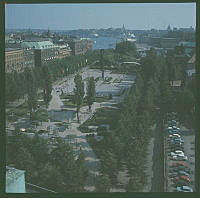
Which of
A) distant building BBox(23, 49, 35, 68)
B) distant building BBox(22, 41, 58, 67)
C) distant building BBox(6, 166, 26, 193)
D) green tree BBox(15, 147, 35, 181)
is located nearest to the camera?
distant building BBox(6, 166, 26, 193)

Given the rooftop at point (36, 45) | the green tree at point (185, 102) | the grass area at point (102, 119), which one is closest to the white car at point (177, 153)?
the green tree at point (185, 102)

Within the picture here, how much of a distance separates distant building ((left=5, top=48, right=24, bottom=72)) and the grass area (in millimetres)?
4431

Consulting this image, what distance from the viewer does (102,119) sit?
5652 millimetres

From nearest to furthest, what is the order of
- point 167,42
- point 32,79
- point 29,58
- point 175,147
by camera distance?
1. point 175,147
2. point 32,79
3. point 29,58
4. point 167,42

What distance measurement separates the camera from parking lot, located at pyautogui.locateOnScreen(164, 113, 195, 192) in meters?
3.18

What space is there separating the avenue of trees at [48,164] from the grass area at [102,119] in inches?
68.3

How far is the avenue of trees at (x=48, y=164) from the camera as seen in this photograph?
263 cm

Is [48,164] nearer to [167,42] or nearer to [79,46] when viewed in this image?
[79,46]

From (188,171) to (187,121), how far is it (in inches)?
65.9

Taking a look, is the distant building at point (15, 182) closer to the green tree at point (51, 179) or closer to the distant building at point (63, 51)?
the green tree at point (51, 179)

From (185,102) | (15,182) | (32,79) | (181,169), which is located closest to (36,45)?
(32,79)

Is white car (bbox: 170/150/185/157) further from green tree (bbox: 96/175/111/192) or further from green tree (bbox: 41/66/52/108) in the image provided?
green tree (bbox: 41/66/52/108)

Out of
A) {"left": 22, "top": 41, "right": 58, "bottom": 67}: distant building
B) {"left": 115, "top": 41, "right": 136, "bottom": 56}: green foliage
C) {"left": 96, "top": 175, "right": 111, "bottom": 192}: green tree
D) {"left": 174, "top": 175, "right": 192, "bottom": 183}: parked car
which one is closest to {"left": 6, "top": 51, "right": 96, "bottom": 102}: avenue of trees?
{"left": 22, "top": 41, "right": 58, "bottom": 67}: distant building

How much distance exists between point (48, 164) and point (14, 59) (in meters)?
7.68
